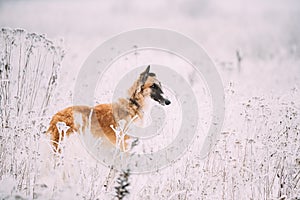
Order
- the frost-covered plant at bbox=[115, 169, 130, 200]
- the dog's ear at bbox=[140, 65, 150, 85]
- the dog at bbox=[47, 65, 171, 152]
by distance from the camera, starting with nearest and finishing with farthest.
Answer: the frost-covered plant at bbox=[115, 169, 130, 200] < the dog at bbox=[47, 65, 171, 152] < the dog's ear at bbox=[140, 65, 150, 85]

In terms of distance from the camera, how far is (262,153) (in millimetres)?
4578

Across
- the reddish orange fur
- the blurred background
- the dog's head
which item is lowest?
the reddish orange fur

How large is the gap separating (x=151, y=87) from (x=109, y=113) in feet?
2.79

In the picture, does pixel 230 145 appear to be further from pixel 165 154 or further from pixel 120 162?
pixel 120 162

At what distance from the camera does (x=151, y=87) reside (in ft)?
19.2

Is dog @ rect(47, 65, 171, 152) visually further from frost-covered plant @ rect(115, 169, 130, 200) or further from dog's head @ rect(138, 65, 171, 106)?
frost-covered plant @ rect(115, 169, 130, 200)

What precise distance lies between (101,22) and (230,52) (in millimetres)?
6804

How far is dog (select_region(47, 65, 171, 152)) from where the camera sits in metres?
4.98

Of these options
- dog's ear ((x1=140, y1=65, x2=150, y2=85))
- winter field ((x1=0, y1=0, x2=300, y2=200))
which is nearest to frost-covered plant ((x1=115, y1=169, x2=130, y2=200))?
winter field ((x1=0, y1=0, x2=300, y2=200))

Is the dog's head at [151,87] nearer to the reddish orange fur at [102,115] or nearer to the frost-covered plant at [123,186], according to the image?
the reddish orange fur at [102,115]

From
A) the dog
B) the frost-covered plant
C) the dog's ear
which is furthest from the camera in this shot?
the dog's ear

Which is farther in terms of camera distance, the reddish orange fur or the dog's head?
the dog's head

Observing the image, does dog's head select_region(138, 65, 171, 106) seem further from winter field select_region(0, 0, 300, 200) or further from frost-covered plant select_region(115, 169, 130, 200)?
frost-covered plant select_region(115, 169, 130, 200)

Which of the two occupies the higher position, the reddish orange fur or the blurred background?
the blurred background
